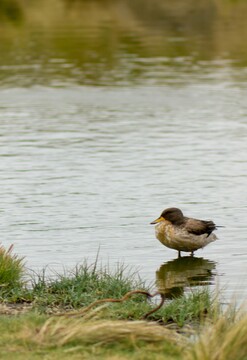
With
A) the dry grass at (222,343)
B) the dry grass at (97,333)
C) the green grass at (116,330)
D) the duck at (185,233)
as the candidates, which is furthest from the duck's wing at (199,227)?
the dry grass at (222,343)

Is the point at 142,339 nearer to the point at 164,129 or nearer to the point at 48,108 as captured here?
the point at 164,129

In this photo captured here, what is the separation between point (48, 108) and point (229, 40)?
598 inches

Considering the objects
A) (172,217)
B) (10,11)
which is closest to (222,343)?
(172,217)

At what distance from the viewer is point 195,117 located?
26.3 metres

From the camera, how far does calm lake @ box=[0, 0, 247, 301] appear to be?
47.5ft

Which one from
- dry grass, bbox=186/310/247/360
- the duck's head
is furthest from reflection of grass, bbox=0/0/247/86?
dry grass, bbox=186/310/247/360

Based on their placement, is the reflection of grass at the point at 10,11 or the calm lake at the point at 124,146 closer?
the calm lake at the point at 124,146

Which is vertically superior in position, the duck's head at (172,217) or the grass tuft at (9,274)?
the duck's head at (172,217)

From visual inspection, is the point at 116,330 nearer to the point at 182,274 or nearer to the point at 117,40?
the point at 182,274

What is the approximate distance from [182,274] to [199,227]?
46.2 inches

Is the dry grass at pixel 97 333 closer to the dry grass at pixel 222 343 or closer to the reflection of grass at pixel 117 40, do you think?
the dry grass at pixel 222 343

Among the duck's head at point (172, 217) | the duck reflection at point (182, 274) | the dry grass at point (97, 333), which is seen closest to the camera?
the dry grass at point (97, 333)

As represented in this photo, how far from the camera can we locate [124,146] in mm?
22719

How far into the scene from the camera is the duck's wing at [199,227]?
47.5 ft
